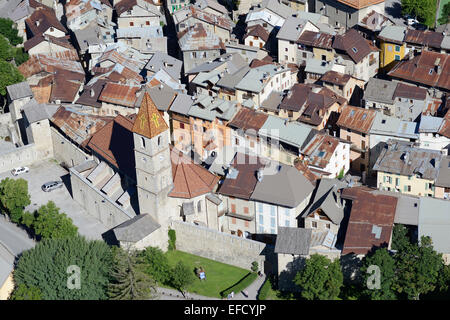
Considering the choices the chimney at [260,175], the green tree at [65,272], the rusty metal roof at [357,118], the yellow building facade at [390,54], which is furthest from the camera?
the yellow building facade at [390,54]

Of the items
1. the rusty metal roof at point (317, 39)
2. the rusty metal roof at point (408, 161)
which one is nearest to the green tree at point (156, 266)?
the rusty metal roof at point (408, 161)

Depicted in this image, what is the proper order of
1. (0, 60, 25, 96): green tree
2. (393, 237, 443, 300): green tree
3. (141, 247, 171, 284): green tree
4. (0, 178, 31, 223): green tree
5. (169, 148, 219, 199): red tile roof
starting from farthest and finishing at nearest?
(0, 60, 25, 96): green tree < (0, 178, 31, 223): green tree < (169, 148, 219, 199): red tile roof < (141, 247, 171, 284): green tree < (393, 237, 443, 300): green tree

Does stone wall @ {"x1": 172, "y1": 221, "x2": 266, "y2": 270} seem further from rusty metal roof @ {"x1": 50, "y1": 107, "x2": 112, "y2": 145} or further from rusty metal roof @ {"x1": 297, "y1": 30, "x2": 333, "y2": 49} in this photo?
rusty metal roof @ {"x1": 297, "y1": 30, "x2": 333, "y2": 49}

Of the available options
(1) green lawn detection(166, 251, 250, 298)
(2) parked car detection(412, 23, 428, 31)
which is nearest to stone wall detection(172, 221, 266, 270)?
(1) green lawn detection(166, 251, 250, 298)

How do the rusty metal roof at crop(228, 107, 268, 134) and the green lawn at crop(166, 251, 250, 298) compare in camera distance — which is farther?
the rusty metal roof at crop(228, 107, 268, 134)

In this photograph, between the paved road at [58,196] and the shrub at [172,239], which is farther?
the paved road at [58,196]

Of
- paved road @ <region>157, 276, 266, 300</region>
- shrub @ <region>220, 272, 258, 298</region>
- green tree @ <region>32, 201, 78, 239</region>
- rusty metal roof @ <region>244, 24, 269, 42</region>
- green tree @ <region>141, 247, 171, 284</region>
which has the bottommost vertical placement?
paved road @ <region>157, 276, 266, 300</region>

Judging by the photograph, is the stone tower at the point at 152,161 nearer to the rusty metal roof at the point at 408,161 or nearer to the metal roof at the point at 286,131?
the metal roof at the point at 286,131
